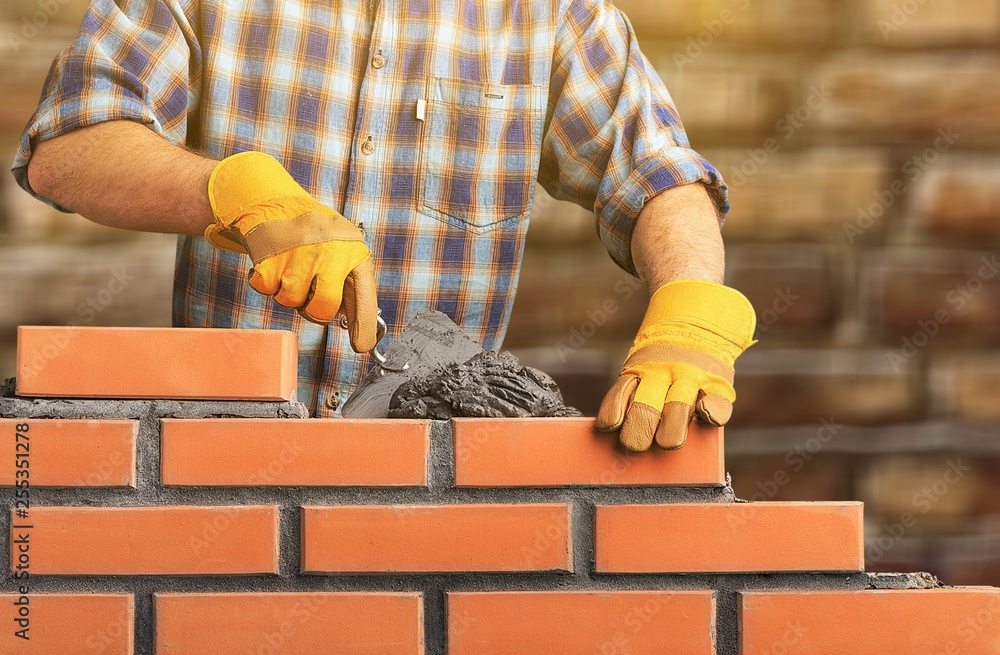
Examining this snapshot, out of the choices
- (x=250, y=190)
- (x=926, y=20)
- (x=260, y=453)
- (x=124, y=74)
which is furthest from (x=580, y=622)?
(x=926, y=20)

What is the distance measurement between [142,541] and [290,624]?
0.20m

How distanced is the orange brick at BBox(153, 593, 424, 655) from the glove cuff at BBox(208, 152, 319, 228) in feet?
1.66

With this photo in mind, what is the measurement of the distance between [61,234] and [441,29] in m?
1.17

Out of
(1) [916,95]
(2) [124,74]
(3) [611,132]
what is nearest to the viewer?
(2) [124,74]

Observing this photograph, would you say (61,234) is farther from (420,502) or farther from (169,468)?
(420,502)

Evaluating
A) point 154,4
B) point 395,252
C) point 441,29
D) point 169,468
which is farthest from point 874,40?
point 169,468

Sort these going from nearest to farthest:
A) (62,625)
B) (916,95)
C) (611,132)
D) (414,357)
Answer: (62,625) → (414,357) → (611,132) → (916,95)

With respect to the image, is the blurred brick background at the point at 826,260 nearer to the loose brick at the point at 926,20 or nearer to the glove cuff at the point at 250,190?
the loose brick at the point at 926,20

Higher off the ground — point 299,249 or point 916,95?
point 916,95

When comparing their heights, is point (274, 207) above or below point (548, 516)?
above

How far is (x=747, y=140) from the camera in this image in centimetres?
247

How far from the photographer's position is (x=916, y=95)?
7.99ft

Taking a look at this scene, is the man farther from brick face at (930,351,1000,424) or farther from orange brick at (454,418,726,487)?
brick face at (930,351,1000,424)

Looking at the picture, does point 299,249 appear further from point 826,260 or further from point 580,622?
point 826,260
